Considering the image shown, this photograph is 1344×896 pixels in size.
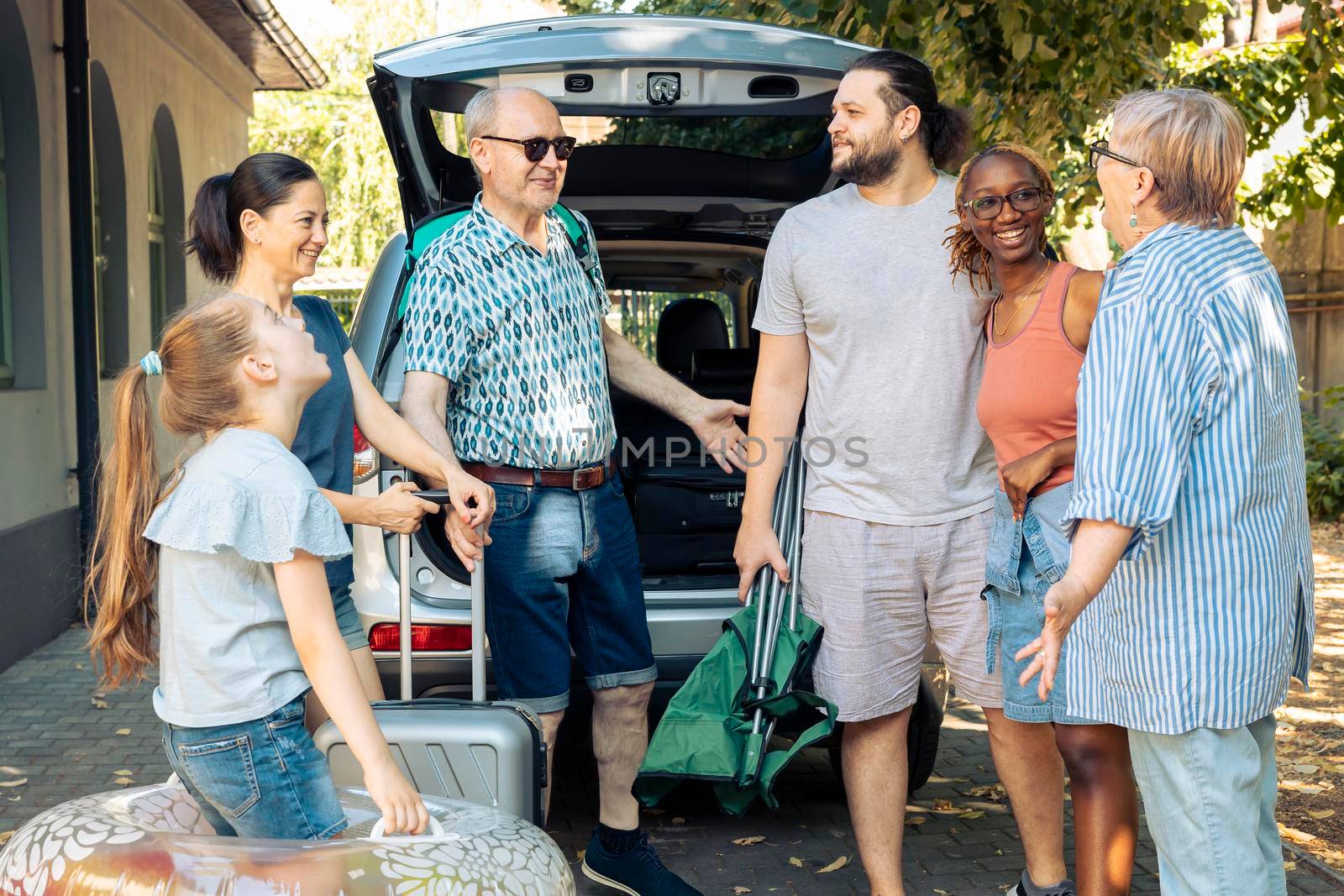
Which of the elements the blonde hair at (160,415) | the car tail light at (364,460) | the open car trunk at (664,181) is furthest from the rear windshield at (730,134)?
the blonde hair at (160,415)

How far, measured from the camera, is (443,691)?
3.60m

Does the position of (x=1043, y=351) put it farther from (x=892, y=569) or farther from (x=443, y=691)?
(x=443, y=691)

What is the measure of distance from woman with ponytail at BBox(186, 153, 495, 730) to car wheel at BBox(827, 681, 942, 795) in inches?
58.7

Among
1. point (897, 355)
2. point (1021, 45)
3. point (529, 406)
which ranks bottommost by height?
point (529, 406)

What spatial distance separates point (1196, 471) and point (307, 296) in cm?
197

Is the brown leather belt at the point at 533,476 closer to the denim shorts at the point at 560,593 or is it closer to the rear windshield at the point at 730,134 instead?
the denim shorts at the point at 560,593

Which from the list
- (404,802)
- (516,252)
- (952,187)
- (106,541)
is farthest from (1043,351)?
(106,541)

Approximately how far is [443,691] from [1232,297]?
2226 mm

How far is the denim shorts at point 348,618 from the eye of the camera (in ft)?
10.5

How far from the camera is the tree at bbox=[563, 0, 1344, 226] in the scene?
602 centimetres

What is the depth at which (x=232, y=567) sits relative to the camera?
85.1 inches

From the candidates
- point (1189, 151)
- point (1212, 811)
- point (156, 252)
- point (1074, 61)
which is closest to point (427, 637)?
point (1212, 811)

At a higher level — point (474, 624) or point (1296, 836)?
point (474, 624)

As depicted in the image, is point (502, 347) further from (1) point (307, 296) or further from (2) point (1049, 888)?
(2) point (1049, 888)
